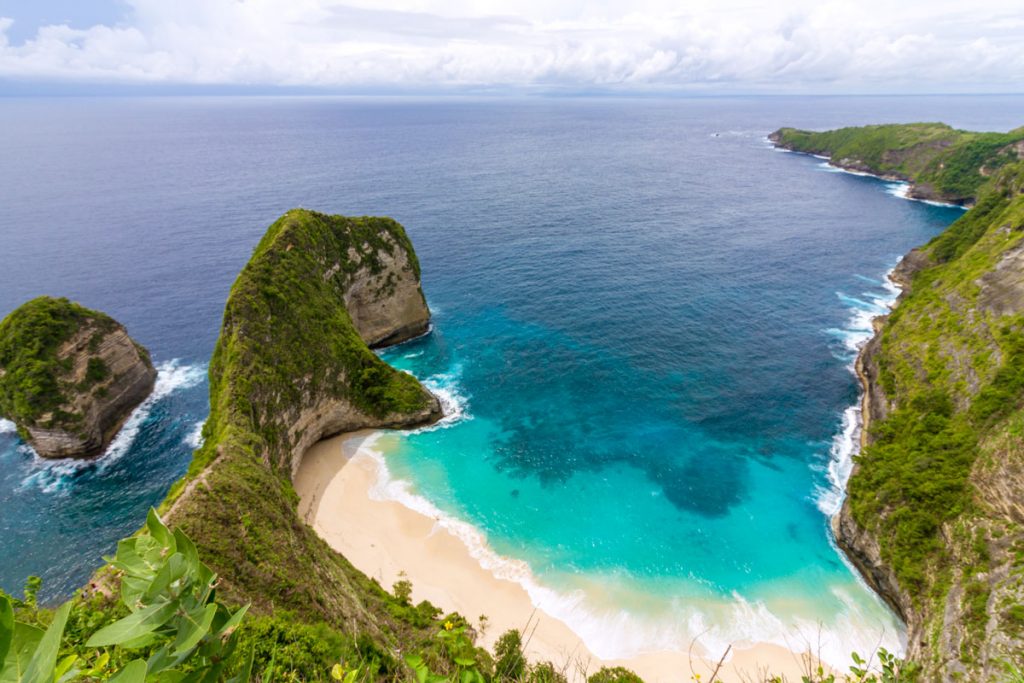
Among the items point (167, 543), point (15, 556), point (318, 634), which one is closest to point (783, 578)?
point (318, 634)

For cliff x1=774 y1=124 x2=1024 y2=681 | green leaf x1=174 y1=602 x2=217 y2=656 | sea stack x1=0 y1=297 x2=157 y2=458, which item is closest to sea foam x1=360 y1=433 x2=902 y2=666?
cliff x1=774 y1=124 x2=1024 y2=681

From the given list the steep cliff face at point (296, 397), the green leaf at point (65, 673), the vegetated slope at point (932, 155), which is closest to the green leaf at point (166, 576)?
the green leaf at point (65, 673)

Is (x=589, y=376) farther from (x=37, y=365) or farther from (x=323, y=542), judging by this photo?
(x=37, y=365)

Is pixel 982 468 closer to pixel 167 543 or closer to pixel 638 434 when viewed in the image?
pixel 638 434

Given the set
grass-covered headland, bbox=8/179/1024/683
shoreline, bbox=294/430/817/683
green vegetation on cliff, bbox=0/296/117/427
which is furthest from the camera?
green vegetation on cliff, bbox=0/296/117/427

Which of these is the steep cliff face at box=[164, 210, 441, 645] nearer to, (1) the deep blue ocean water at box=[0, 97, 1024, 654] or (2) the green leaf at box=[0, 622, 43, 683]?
(1) the deep blue ocean water at box=[0, 97, 1024, 654]

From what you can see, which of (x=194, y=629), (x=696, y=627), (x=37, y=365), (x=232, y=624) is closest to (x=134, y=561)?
(x=194, y=629)
